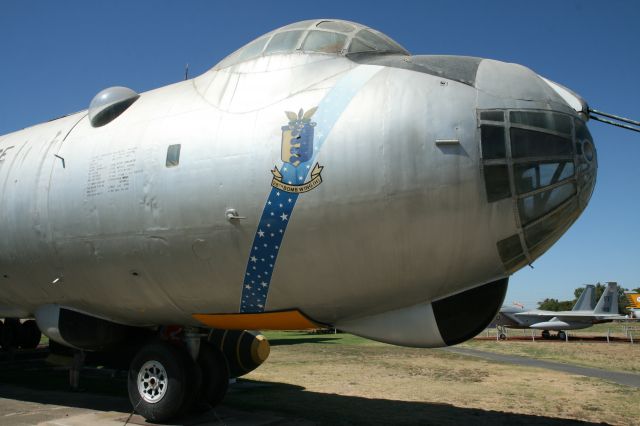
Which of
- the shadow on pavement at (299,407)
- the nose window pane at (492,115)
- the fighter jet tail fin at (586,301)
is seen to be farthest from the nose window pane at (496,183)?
the fighter jet tail fin at (586,301)

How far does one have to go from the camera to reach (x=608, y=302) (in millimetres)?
40250

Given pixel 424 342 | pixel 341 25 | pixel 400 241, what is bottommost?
pixel 424 342

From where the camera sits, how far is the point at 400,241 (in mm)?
5992

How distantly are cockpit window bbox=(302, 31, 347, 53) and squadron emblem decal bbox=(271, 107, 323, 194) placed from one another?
4.26 ft

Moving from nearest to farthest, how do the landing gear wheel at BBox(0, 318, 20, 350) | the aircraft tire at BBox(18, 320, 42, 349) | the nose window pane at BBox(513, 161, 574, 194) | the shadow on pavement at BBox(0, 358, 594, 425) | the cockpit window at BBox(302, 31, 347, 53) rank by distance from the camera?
the nose window pane at BBox(513, 161, 574, 194) → the cockpit window at BBox(302, 31, 347, 53) → the shadow on pavement at BBox(0, 358, 594, 425) → the landing gear wheel at BBox(0, 318, 20, 350) → the aircraft tire at BBox(18, 320, 42, 349)

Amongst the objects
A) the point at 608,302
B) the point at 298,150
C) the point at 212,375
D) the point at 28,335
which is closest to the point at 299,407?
the point at 212,375

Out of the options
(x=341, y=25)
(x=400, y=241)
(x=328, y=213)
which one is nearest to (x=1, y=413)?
(x=328, y=213)

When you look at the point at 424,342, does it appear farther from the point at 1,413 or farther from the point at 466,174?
the point at 1,413

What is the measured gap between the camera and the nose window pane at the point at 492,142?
5.77 metres

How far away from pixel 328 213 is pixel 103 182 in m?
3.74

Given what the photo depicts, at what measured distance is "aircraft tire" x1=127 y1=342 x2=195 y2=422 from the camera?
25.3 ft

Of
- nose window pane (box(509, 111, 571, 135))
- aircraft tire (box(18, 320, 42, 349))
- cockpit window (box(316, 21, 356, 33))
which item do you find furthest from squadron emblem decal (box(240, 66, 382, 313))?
aircraft tire (box(18, 320, 42, 349))

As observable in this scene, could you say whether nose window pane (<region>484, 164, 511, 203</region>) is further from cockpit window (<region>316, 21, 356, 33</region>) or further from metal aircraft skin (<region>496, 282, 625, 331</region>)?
metal aircraft skin (<region>496, 282, 625, 331</region>)

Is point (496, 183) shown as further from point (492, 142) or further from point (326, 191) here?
point (326, 191)
